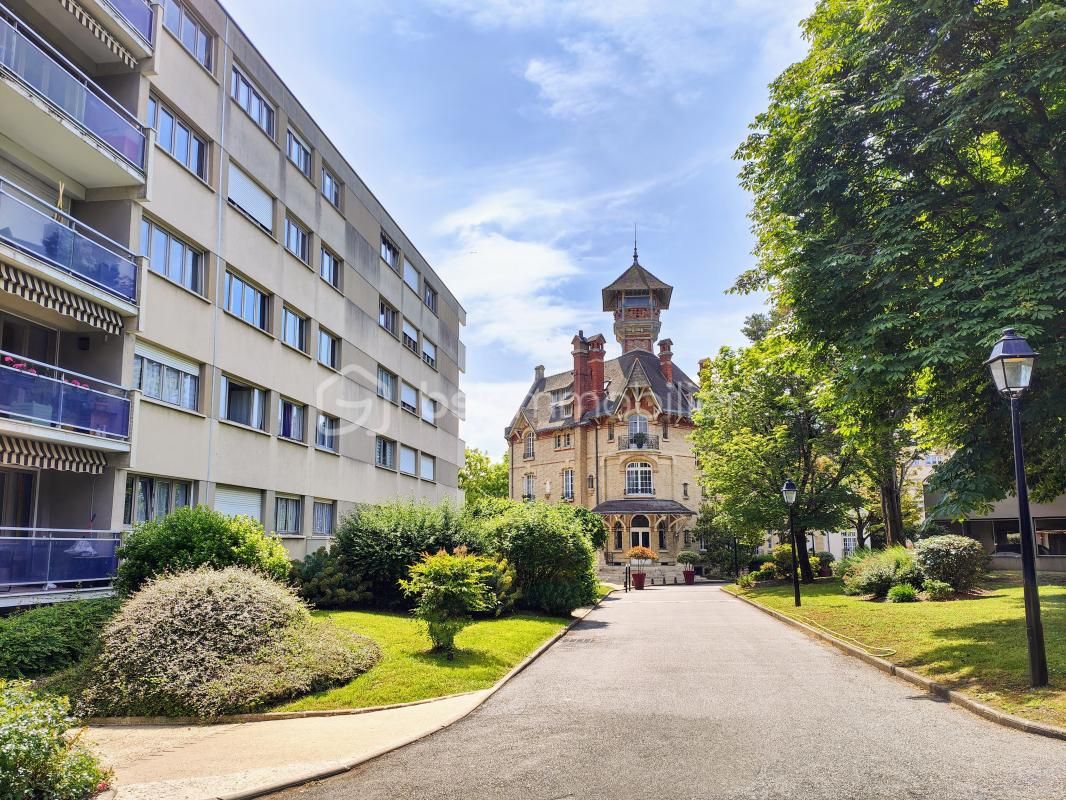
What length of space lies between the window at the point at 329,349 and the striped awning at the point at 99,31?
36.9ft

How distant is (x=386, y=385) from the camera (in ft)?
108

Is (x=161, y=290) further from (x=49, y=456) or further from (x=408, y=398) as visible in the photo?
(x=408, y=398)

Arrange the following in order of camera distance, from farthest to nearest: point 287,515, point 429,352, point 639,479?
point 639,479 → point 429,352 → point 287,515

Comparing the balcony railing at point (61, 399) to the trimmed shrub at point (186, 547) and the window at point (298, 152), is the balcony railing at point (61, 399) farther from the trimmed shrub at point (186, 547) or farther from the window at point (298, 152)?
the window at point (298, 152)

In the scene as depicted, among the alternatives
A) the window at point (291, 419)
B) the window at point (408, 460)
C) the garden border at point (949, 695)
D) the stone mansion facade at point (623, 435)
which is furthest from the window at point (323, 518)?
the stone mansion facade at point (623, 435)

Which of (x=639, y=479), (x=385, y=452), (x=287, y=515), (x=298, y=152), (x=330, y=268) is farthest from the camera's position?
(x=639, y=479)

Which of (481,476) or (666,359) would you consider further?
(481,476)

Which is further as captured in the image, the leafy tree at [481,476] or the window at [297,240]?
the leafy tree at [481,476]

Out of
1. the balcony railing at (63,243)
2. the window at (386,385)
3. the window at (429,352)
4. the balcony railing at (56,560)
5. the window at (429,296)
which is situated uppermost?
the window at (429,296)

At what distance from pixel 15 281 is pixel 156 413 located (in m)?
4.55

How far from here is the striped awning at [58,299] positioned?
1323 cm

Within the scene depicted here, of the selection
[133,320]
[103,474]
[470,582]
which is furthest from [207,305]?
[470,582]

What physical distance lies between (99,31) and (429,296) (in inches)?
971

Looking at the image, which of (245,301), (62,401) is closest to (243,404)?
(245,301)
